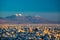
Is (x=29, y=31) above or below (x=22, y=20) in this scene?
below

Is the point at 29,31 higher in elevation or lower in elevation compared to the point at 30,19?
lower

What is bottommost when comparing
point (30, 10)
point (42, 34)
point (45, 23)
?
point (42, 34)

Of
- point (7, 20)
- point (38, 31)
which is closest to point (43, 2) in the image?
point (38, 31)

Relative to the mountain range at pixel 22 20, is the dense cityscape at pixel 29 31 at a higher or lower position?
lower

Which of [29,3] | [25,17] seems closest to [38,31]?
[25,17]

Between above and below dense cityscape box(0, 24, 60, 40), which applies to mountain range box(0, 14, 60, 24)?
above

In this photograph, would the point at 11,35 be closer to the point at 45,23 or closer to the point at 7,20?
the point at 7,20

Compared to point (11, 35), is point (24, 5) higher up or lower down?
higher up
